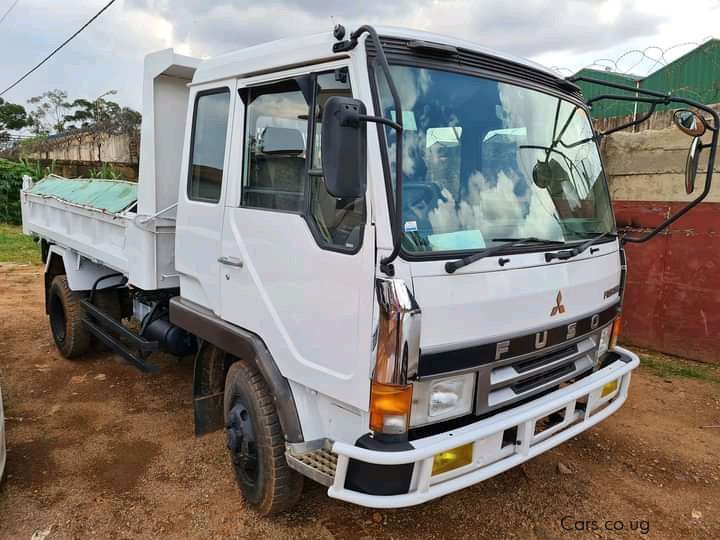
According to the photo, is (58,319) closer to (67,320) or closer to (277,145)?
(67,320)

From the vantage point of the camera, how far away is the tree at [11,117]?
3138cm

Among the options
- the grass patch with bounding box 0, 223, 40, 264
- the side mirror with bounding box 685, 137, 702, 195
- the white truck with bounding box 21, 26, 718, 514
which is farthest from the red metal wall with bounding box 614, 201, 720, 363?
the grass patch with bounding box 0, 223, 40, 264

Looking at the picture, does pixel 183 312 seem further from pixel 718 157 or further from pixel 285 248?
pixel 718 157

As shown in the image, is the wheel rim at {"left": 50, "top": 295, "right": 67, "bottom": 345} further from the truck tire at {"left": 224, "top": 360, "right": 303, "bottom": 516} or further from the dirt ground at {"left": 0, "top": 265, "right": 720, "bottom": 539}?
the truck tire at {"left": 224, "top": 360, "right": 303, "bottom": 516}

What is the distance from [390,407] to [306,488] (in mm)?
1328

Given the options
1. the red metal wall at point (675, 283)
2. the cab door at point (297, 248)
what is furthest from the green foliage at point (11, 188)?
the red metal wall at point (675, 283)

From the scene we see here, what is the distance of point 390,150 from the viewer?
2180 mm

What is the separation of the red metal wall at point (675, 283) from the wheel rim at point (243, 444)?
445cm

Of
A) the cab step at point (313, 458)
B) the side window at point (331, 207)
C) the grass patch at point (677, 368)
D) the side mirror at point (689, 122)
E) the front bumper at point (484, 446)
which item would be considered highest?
the side mirror at point (689, 122)

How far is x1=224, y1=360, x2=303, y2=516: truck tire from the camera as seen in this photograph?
2713 millimetres

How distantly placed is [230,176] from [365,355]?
1.30 meters

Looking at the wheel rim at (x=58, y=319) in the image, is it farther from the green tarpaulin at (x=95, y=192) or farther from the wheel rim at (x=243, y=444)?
the wheel rim at (x=243, y=444)

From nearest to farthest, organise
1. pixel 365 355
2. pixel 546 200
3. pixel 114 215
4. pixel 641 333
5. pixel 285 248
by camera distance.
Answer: pixel 365 355 < pixel 285 248 < pixel 546 200 < pixel 114 215 < pixel 641 333

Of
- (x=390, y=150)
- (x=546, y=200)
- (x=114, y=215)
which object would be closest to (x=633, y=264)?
(x=546, y=200)
